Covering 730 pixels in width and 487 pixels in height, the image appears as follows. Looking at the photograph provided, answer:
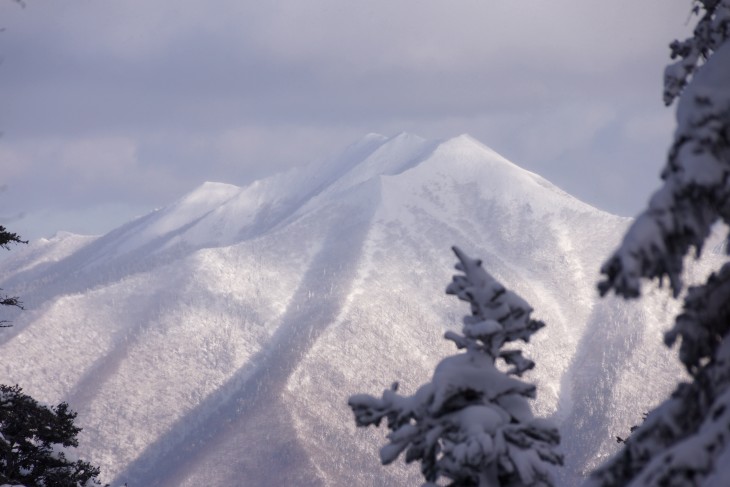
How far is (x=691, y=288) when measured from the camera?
630 cm

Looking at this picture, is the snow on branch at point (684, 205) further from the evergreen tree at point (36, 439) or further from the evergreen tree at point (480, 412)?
the evergreen tree at point (36, 439)

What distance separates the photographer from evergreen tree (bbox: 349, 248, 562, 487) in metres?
9.08

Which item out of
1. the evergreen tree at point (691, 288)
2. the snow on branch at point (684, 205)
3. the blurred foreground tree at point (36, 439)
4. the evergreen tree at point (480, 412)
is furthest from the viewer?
the blurred foreground tree at point (36, 439)

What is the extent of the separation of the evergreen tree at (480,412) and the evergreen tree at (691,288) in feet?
8.38

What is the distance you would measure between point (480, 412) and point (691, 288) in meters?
3.46

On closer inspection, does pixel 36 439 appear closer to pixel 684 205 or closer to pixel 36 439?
pixel 36 439

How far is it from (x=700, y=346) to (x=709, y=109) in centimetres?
171

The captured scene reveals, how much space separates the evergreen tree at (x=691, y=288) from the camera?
5.27 m

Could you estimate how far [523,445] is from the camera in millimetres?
9180

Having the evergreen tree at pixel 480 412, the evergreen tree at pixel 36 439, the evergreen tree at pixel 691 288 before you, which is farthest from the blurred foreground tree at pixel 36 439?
the evergreen tree at pixel 691 288

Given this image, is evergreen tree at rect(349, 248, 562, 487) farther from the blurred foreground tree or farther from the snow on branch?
the blurred foreground tree

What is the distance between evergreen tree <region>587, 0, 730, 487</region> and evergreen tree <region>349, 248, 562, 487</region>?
8.38 ft

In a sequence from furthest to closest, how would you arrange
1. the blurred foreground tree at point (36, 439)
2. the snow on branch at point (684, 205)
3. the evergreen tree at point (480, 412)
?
the blurred foreground tree at point (36, 439)
the evergreen tree at point (480, 412)
the snow on branch at point (684, 205)

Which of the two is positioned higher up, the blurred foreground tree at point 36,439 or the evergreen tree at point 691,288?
the evergreen tree at point 691,288
